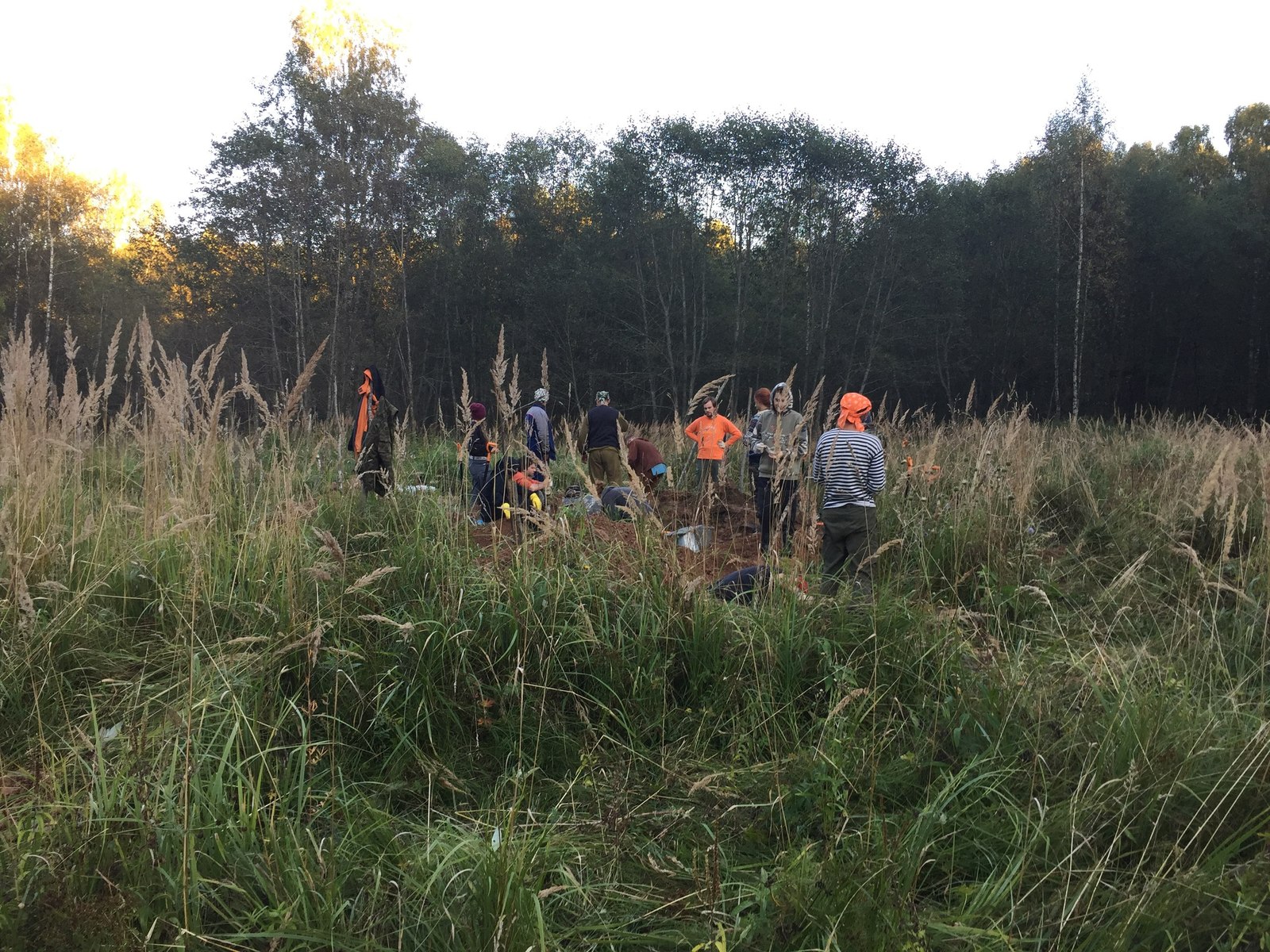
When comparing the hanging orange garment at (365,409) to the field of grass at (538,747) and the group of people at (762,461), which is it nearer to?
the group of people at (762,461)

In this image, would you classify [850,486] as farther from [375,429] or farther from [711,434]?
[375,429]

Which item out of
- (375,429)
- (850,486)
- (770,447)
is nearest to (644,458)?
(770,447)

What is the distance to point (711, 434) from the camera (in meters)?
8.02

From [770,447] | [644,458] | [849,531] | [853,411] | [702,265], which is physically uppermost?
[702,265]

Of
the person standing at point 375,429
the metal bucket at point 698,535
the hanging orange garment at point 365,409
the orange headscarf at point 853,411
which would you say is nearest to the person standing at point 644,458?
the person standing at point 375,429

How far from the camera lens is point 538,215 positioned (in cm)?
2931

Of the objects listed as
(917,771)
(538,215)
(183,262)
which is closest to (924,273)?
(538,215)

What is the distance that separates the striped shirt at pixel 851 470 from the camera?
512 centimetres

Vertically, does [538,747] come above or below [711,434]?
below

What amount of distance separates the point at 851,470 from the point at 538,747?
312cm

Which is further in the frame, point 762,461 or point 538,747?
point 762,461

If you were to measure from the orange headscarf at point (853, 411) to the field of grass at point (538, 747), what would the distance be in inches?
62.7

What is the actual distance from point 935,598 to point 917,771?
2.07 meters

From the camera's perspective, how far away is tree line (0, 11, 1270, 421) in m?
24.5
